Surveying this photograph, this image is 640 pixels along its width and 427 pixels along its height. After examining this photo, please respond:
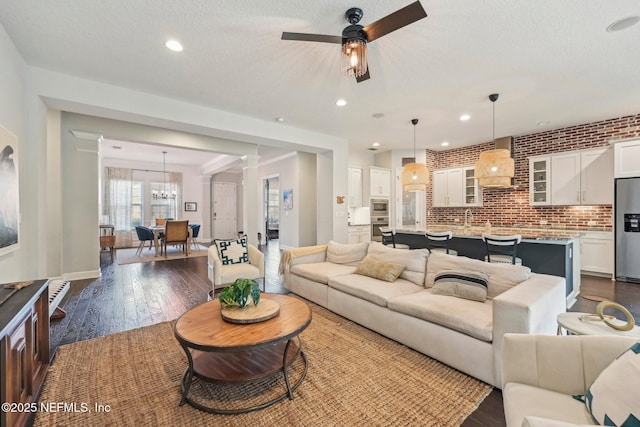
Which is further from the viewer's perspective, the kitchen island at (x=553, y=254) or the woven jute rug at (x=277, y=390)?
the kitchen island at (x=553, y=254)

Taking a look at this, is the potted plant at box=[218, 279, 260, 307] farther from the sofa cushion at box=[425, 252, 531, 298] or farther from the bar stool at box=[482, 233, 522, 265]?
the bar stool at box=[482, 233, 522, 265]

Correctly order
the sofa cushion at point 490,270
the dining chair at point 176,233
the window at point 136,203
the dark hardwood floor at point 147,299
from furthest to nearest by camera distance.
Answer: the window at point 136,203 < the dining chair at point 176,233 < the dark hardwood floor at point 147,299 < the sofa cushion at point 490,270

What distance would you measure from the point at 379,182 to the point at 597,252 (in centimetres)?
447

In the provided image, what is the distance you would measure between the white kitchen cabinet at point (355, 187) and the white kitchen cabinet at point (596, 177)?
14.5 ft

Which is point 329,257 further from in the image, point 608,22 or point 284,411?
point 608,22

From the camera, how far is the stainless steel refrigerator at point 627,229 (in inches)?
177

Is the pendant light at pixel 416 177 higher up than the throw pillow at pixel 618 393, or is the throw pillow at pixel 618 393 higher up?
the pendant light at pixel 416 177

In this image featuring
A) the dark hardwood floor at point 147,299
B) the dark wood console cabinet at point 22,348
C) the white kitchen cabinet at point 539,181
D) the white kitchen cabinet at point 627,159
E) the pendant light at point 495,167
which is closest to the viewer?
the dark wood console cabinet at point 22,348

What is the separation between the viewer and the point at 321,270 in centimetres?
383

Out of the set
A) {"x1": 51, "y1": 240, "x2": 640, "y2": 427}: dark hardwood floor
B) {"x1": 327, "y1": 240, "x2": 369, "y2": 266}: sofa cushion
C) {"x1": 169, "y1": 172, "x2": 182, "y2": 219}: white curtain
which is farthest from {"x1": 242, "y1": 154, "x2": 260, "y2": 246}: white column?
{"x1": 169, "y1": 172, "x2": 182, "y2": 219}: white curtain

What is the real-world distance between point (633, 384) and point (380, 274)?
2350 millimetres

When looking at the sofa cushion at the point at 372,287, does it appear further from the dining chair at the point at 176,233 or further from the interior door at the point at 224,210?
the interior door at the point at 224,210

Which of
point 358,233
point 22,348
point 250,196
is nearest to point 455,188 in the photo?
point 358,233

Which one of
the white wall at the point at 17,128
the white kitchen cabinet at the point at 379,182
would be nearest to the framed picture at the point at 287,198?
the white kitchen cabinet at the point at 379,182
